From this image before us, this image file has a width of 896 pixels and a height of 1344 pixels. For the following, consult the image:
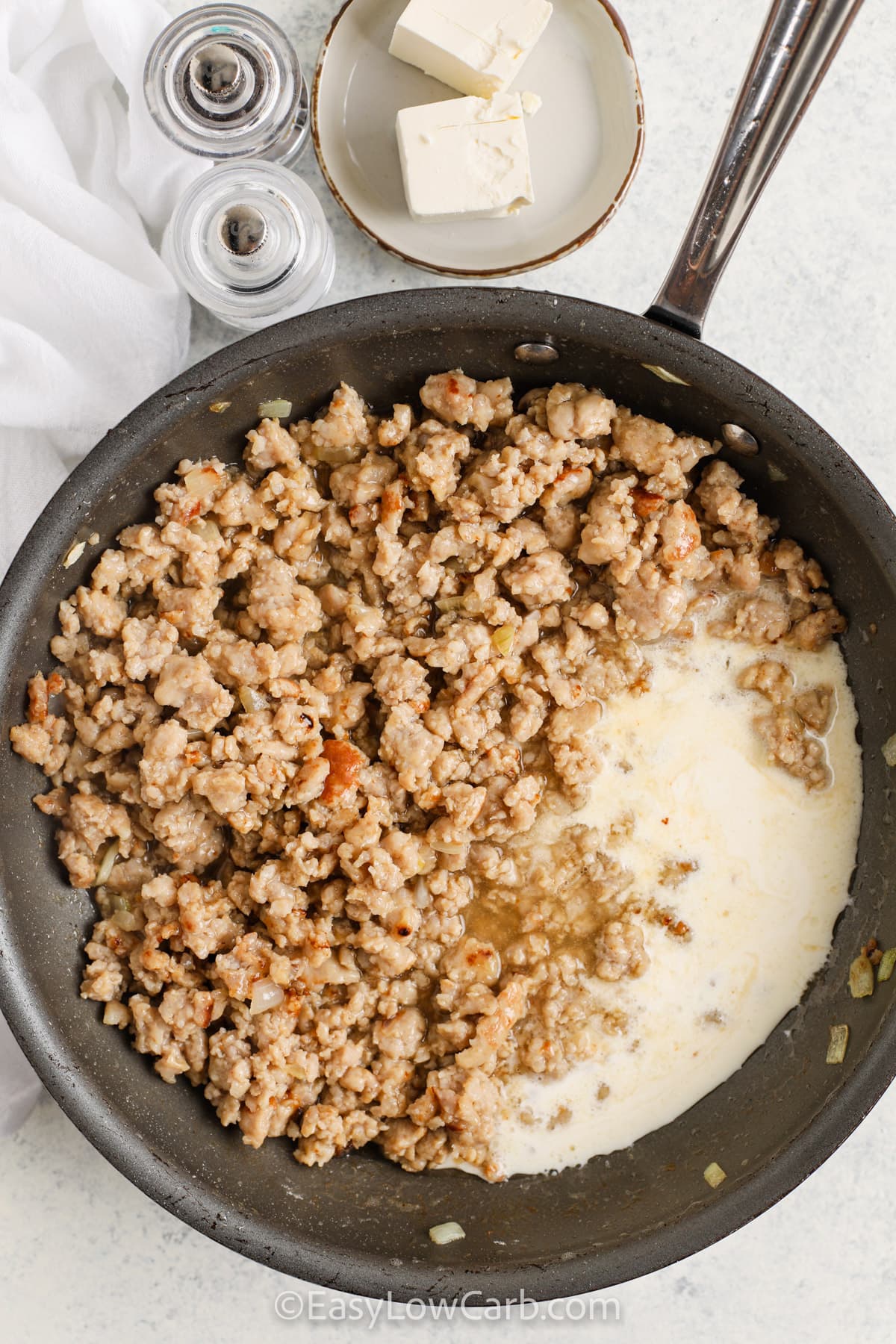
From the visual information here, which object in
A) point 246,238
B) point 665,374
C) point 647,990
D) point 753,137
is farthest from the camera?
point 647,990

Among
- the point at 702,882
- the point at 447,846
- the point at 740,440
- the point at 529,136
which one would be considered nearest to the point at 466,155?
the point at 529,136

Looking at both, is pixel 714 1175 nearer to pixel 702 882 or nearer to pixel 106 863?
pixel 702 882

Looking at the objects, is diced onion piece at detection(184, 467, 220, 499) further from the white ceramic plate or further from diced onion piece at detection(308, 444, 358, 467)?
the white ceramic plate

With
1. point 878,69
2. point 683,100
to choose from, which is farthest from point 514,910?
point 878,69

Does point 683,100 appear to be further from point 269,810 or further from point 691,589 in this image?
point 269,810

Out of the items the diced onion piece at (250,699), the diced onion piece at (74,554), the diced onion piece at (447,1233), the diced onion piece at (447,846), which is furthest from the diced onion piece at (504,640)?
the diced onion piece at (447,1233)

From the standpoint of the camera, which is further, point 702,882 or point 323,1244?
point 702,882
